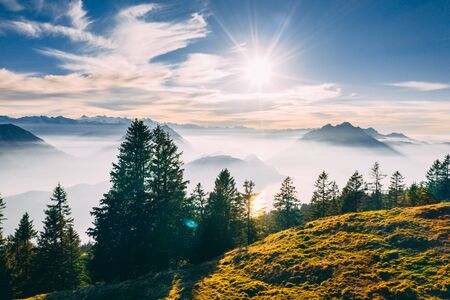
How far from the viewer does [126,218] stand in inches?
1481

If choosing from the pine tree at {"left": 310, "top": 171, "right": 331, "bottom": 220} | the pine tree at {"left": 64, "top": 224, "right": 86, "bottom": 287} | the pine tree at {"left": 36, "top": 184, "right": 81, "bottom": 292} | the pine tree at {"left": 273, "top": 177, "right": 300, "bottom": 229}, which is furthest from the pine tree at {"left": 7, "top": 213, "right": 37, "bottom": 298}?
the pine tree at {"left": 310, "top": 171, "right": 331, "bottom": 220}

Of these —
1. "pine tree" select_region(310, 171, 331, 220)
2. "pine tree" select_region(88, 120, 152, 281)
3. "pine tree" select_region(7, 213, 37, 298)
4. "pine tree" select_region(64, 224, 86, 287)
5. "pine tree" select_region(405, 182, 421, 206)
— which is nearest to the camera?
"pine tree" select_region(88, 120, 152, 281)

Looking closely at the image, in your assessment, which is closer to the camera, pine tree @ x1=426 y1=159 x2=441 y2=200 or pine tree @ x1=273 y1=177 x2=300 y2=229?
pine tree @ x1=273 y1=177 x2=300 y2=229

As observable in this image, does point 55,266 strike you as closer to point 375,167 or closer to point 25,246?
point 25,246

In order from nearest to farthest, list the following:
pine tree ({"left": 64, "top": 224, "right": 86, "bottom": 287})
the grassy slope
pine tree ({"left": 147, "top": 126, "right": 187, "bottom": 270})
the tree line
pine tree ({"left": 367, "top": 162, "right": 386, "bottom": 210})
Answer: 1. the grassy slope
2. the tree line
3. pine tree ({"left": 147, "top": 126, "right": 187, "bottom": 270})
4. pine tree ({"left": 64, "top": 224, "right": 86, "bottom": 287})
5. pine tree ({"left": 367, "top": 162, "right": 386, "bottom": 210})

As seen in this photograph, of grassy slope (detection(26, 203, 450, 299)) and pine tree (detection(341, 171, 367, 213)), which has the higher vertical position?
pine tree (detection(341, 171, 367, 213))

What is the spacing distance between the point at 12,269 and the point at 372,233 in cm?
4707

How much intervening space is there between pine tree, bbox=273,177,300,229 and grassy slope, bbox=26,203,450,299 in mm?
25768

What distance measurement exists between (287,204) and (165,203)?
33.7 metres

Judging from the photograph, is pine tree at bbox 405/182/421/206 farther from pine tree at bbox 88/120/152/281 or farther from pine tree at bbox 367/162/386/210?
pine tree at bbox 88/120/152/281

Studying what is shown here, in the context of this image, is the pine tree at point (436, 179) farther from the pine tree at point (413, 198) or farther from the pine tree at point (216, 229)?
the pine tree at point (216, 229)

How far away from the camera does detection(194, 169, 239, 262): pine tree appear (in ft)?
130

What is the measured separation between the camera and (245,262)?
104ft

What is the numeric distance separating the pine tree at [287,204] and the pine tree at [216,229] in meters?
22.4
